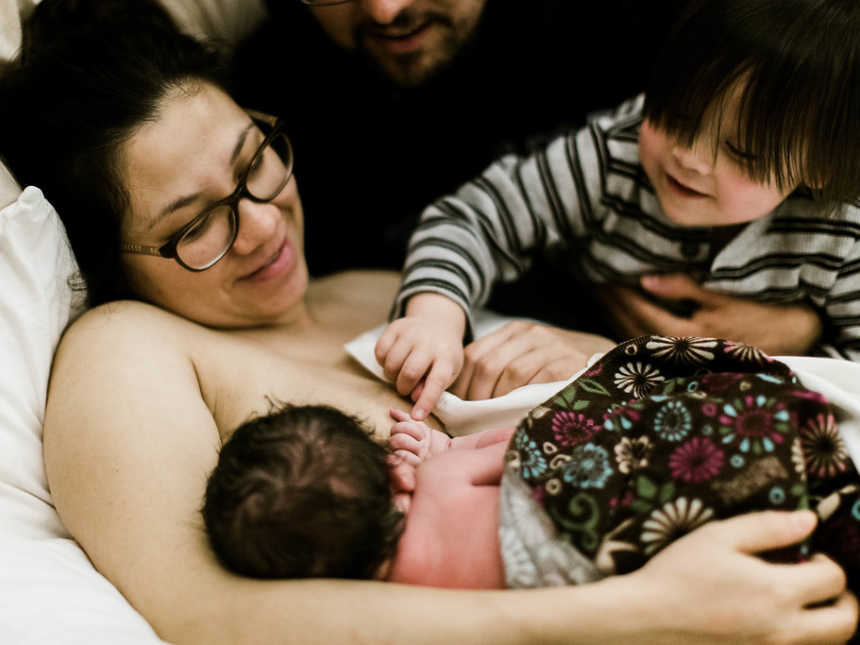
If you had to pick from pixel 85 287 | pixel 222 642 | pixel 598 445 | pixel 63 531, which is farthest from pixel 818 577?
pixel 85 287

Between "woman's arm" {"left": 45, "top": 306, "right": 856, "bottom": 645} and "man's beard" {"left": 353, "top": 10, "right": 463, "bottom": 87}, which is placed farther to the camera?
"man's beard" {"left": 353, "top": 10, "right": 463, "bottom": 87}

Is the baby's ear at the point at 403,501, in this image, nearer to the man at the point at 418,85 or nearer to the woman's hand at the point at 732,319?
the woman's hand at the point at 732,319

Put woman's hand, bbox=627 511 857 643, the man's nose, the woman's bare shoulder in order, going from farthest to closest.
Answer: the man's nose, the woman's bare shoulder, woman's hand, bbox=627 511 857 643

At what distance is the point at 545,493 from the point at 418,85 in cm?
110

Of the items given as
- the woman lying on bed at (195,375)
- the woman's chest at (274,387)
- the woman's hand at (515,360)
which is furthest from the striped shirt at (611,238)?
the woman lying on bed at (195,375)

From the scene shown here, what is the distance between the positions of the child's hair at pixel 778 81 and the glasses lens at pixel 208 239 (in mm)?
778

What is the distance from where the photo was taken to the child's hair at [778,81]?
971 millimetres

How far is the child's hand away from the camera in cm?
120

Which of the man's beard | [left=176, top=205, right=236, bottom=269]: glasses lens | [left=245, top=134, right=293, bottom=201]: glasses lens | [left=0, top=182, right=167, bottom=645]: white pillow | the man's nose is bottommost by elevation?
[left=0, top=182, right=167, bottom=645]: white pillow

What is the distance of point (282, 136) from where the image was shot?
1.38 metres

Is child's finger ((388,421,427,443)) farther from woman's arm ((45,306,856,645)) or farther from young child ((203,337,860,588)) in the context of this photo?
woman's arm ((45,306,856,645))

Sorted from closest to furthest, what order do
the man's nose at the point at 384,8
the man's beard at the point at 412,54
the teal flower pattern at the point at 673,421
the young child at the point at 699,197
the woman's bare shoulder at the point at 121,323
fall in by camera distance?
the teal flower pattern at the point at 673,421 < the young child at the point at 699,197 < the woman's bare shoulder at the point at 121,323 < the man's nose at the point at 384,8 < the man's beard at the point at 412,54

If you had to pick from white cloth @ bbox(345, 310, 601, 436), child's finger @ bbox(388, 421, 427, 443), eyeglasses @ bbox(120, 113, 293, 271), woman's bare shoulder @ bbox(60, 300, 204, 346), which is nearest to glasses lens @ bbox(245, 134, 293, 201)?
eyeglasses @ bbox(120, 113, 293, 271)

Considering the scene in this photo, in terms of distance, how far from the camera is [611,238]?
1458 millimetres
